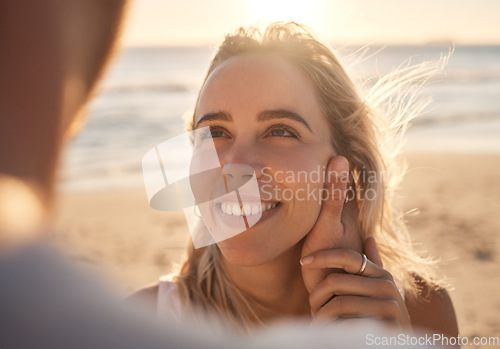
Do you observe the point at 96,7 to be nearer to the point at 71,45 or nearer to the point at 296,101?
the point at 71,45

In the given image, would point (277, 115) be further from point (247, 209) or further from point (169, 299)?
point (169, 299)

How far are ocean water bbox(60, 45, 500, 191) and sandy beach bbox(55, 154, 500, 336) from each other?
986 millimetres

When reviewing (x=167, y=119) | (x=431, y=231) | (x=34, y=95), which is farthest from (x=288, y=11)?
(x=167, y=119)

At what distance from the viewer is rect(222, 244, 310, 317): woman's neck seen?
9.31ft

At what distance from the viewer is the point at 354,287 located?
2475mm

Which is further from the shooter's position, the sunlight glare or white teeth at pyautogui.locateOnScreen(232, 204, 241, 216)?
the sunlight glare

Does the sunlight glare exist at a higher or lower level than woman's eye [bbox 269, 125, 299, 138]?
higher

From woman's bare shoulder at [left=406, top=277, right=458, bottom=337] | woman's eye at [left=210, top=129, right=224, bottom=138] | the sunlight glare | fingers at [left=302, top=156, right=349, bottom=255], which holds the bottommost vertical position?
woman's bare shoulder at [left=406, top=277, right=458, bottom=337]

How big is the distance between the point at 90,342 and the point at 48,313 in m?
0.06

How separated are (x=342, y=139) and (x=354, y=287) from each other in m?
1.05

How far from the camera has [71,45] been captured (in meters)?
0.63

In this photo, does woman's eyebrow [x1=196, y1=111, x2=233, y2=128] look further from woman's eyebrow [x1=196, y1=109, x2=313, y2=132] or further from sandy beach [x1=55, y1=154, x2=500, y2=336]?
sandy beach [x1=55, y1=154, x2=500, y2=336]

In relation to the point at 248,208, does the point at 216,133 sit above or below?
above

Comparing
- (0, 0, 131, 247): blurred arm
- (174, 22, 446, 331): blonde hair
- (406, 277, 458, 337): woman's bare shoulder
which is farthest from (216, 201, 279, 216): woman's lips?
(0, 0, 131, 247): blurred arm
